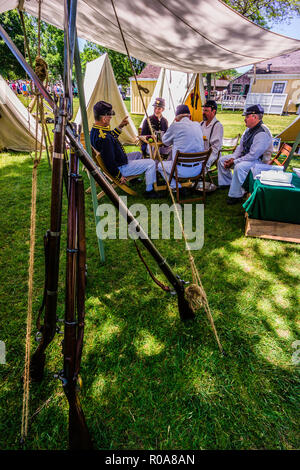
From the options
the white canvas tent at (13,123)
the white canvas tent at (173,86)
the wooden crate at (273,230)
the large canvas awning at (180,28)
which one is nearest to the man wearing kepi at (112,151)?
the large canvas awning at (180,28)

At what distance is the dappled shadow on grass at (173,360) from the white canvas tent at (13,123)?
5.04m

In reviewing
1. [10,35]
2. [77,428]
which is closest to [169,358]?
[77,428]

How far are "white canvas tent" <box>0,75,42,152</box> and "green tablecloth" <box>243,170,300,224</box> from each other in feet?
17.8

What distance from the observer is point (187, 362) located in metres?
2.00

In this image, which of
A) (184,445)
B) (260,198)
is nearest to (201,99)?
(260,198)

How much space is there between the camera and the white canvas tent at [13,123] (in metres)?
6.04

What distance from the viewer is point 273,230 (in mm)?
3578

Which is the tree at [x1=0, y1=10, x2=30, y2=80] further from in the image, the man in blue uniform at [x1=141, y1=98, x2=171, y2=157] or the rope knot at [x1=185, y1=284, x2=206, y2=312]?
the rope knot at [x1=185, y1=284, x2=206, y2=312]

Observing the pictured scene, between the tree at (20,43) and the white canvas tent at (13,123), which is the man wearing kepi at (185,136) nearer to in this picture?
the white canvas tent at (13,123)

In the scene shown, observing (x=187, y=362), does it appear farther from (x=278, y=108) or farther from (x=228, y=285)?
(x=278, y=108)

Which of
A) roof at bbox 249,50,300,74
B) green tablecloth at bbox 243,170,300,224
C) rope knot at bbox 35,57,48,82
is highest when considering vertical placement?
roof at bbox 249,50,300,74

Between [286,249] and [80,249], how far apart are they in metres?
3.18

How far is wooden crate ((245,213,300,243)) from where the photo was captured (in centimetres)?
349

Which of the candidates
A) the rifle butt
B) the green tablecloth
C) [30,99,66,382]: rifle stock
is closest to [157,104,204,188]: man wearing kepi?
the green tablecloth
